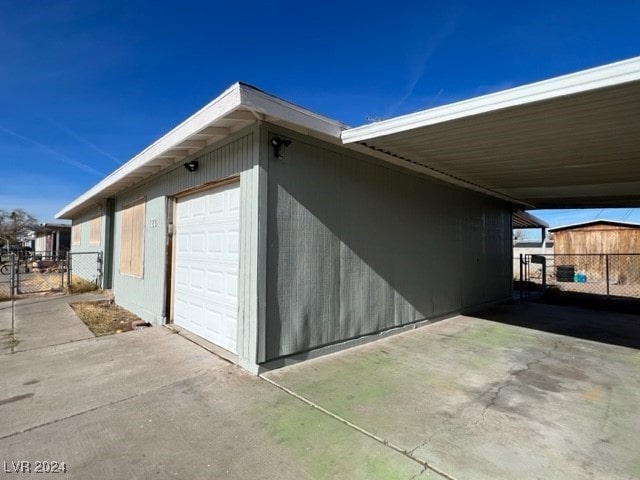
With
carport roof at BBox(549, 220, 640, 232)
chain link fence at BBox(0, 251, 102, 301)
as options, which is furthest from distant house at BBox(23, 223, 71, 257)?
carport roof at BBox(549, 220, 640, 232)

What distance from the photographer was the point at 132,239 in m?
7.57

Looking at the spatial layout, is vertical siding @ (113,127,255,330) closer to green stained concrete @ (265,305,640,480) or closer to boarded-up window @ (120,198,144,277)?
boarded-up window @ (120,198,144,277)

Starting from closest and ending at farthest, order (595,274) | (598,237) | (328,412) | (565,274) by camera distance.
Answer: (328,412)
(565,274)
(595,274)
(598,237)

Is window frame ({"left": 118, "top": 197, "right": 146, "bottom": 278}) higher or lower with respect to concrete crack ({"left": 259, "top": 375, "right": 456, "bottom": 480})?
higher

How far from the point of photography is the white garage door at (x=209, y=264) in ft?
14.4

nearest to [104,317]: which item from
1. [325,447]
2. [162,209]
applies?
[162,209]

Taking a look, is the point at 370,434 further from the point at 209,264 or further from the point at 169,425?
the point at 209,264

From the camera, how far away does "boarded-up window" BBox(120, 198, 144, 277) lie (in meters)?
7.08

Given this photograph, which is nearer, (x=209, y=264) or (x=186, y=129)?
(x=186, y=129)

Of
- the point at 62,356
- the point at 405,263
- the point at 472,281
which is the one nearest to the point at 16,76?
the point at 62,356

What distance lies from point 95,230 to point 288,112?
34.9 ft

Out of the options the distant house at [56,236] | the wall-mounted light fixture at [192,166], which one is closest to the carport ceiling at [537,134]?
the wall-mounted light fixture at [192,166]

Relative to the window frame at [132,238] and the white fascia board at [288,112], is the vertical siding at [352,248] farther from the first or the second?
the window frame at [132,238]

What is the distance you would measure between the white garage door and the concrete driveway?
0.49 meters
